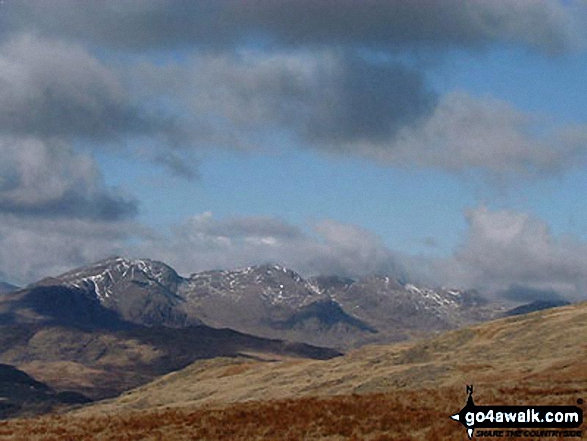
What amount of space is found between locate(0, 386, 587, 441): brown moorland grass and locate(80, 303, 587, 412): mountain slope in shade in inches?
202

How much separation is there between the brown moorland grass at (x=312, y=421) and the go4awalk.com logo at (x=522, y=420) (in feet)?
2.79

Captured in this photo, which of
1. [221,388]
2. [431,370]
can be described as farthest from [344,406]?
[221,388]

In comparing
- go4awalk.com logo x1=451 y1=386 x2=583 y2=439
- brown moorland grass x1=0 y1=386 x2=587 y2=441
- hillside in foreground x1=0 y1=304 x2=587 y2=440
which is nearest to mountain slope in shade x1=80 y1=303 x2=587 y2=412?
hillside in foreground x1=0 y1=304 x2=587 y2=440

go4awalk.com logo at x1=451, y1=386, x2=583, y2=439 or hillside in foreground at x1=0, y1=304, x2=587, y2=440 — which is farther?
hillside in foreground at x1=0, y1=304, x2=587, y2=440

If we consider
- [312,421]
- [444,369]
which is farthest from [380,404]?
[444,369]

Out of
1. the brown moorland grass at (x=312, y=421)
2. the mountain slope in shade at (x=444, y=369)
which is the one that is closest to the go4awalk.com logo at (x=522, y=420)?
the brown moorland grass at (x=312, y=421)

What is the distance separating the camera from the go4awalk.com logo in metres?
37.3

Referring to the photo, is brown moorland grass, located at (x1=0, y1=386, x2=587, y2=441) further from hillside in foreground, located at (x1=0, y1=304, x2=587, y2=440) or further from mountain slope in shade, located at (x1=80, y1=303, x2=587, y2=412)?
mountain slope in shade, located at (x1=80, y1=303, x2=587, y2=412)

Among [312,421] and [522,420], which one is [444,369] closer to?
[312,421]

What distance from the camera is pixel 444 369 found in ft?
297

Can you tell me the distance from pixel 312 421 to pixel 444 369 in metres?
49.3

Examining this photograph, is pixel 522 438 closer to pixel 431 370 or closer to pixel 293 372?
pixel 431 370

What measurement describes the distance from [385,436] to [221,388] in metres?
98.3

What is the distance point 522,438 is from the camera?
36.0 metres
